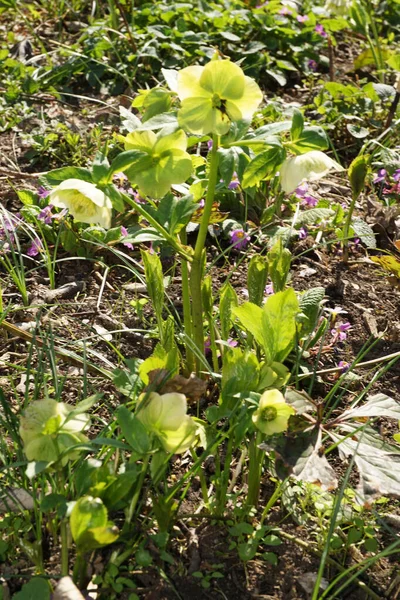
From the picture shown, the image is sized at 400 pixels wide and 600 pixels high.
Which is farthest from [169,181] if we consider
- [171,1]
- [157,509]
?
[171,1]

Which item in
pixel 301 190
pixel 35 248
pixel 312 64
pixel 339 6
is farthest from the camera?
pixel 312 64

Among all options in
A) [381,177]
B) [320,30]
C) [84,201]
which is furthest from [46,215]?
[320,30]

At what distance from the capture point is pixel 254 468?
4.47ft

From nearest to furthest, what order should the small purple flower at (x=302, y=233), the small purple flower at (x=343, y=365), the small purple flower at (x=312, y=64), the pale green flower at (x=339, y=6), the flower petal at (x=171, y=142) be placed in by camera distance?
the flower petal at (x=171, y=142) → the small purple flower at (x=343, y=365) → the small purple flower at (x=302, y=233) → the pale green flower at (x=339, y=6) → the small purple flower at (x=312, y=64)

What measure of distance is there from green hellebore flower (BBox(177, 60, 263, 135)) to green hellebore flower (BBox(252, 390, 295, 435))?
452 millimetres

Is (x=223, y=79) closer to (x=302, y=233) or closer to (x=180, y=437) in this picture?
(x=180, y=437)

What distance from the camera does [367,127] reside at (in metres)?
2.69

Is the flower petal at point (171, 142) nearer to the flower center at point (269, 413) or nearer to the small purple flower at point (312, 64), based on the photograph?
the flower center at point (269, 413)

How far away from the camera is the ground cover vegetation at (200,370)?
1.25 meters

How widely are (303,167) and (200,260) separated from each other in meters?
0.28

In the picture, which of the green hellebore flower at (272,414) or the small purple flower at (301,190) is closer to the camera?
the green hellebore flower at (272,414)

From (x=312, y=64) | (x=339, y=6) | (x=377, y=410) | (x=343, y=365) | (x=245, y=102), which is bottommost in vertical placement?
(x=343, y=365)

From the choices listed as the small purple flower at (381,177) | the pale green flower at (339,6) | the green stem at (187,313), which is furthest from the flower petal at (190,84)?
the pale green flower at (339,6)

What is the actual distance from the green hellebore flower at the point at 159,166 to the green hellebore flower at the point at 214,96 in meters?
0.07
